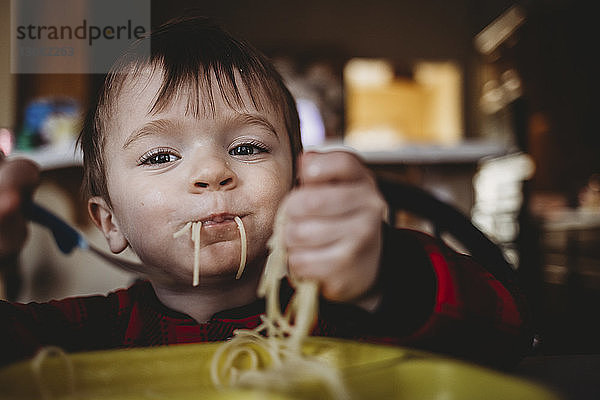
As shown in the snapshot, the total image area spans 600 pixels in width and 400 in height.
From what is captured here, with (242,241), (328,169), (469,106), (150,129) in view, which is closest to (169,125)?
(150,129)

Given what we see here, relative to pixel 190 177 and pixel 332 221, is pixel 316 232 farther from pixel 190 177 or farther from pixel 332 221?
pixel 190 177

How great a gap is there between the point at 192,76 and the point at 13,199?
0.68 feet

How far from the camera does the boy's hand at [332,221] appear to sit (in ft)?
1.13

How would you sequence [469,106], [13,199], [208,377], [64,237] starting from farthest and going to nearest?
[469,106], [64,237], [13,199], [208,377]

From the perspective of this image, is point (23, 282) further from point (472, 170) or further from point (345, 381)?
point (345, 381)

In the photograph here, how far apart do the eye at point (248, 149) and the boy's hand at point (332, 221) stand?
0.21 metres

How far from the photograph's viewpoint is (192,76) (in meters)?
0.58

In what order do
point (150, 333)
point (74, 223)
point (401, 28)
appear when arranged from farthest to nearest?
point (401, 28) → point (74, 223) → point (150, 333)

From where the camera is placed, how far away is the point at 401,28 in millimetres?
5055

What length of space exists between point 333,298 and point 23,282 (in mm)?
1891

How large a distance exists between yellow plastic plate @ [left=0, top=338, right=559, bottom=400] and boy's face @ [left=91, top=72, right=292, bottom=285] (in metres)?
0.19

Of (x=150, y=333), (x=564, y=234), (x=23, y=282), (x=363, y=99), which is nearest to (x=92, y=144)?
(x=150, y=333)

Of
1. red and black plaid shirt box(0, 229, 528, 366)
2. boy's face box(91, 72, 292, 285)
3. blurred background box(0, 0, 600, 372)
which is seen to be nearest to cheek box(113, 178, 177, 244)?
boy's face box(91, 72, 292, 285)

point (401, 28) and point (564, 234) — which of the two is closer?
point (564, 234)
